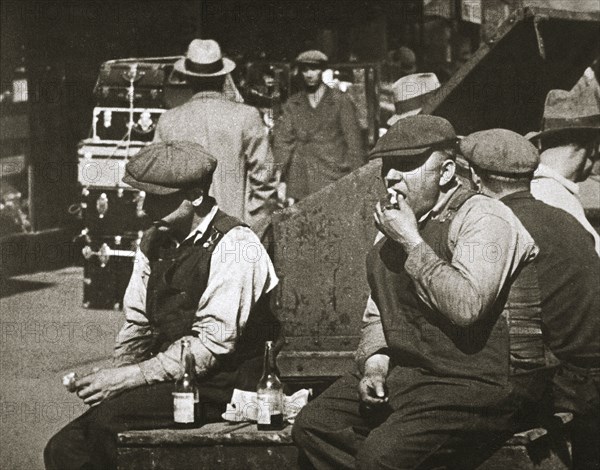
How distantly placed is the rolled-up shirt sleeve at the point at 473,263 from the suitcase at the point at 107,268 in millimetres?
6257

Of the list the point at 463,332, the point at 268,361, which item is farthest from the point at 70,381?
the point at 463,332

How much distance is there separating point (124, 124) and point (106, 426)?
6.22 meters

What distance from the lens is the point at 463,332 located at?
4.59 metres

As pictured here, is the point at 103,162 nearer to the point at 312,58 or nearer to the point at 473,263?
the point at 312,58

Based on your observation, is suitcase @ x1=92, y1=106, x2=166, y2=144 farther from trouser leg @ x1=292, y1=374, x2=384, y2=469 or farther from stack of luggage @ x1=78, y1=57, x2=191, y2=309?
trouser leg @ x1=292, y1=374, x2=384, y2=469

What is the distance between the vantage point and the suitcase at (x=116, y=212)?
1060 centimetres

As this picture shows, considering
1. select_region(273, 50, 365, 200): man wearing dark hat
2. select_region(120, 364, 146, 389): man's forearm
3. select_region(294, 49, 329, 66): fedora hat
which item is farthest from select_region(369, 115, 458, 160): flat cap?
select_region(294, 49, 329, 66): fedora hat

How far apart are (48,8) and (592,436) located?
990 centimetres

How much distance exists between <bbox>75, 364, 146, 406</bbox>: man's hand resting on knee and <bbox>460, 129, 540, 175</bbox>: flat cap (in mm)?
1790

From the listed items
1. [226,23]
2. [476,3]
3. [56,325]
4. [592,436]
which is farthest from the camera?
[226,23]

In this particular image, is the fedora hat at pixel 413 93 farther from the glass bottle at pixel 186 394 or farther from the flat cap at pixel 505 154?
the glass bottle at pixel 186 394

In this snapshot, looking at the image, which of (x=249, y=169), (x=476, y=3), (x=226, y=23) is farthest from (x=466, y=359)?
(x=226, y=23)

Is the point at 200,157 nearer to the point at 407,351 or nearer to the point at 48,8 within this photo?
the point at 407,351

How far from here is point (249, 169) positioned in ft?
25.7
